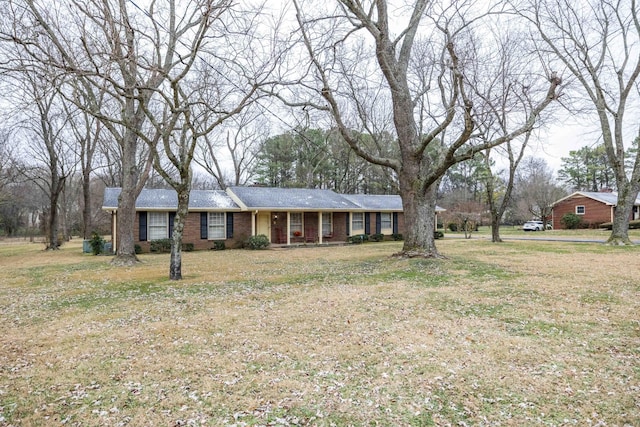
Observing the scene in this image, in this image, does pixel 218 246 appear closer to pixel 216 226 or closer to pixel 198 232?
pixel 216 226

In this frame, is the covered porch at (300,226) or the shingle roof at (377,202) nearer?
the covered porch at (300,226)

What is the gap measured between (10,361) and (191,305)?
Result: 278 centimetres

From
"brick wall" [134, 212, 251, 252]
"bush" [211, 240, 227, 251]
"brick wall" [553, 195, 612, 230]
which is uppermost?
"brick wall" [553, 195, 612, 230]

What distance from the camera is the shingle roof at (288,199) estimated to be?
66.3ft

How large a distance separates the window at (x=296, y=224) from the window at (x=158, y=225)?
22.5 feet

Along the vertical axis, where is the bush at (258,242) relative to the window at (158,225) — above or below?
below

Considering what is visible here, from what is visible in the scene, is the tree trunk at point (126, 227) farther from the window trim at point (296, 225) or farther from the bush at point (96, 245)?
the window trim at point (296, 225)

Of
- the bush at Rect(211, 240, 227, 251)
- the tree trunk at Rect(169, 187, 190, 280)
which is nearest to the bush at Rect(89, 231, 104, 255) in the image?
the bush at Rect(211, 240, 227, 251)

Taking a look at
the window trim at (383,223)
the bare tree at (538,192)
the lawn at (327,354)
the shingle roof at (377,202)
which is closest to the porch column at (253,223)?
the shingle roof at (377,202)

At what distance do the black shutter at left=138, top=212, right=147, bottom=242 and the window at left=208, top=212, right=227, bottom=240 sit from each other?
3.07m

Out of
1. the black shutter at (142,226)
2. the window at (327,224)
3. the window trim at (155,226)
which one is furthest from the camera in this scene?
the window at (327,224)

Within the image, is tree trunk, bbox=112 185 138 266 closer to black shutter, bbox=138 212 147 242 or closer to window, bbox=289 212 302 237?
black shutter, bbox=138 212 147 242

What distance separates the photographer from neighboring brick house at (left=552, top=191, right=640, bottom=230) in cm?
3100

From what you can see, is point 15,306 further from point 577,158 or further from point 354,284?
point 577,158
